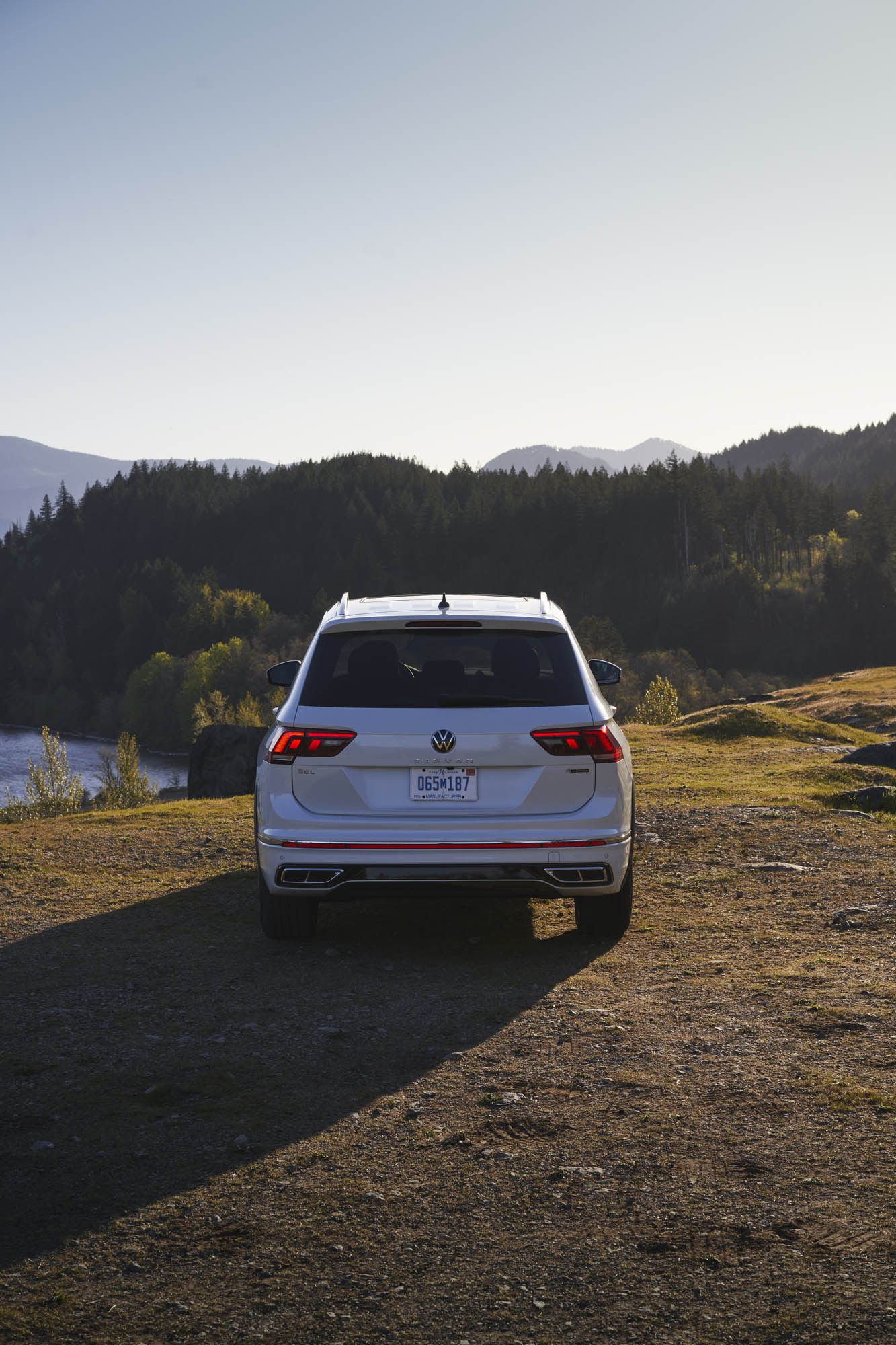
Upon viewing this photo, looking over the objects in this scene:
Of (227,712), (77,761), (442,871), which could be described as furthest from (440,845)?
(77,761)

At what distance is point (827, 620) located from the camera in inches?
4508

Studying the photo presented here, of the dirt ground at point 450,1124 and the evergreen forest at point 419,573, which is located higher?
the evergreen forest at point 419,573

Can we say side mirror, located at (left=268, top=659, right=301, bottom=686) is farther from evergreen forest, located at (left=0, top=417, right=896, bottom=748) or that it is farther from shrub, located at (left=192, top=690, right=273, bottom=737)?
shrub, located at (left=192, top=690, right=273, bottom=737)

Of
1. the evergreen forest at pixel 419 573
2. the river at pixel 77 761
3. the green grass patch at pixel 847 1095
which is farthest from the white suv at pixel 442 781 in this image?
the evergreen forest at pixel 419 573

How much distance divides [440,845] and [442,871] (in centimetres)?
14

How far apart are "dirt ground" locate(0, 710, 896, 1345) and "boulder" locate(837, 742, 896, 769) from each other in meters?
8.67

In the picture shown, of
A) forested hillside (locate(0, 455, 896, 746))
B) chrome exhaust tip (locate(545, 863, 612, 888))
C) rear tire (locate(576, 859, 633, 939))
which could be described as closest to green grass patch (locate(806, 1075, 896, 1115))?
chrome exhaust tip (locate(545, 863, 612, 888))

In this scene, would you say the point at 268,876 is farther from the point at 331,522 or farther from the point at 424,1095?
the point at 331,522

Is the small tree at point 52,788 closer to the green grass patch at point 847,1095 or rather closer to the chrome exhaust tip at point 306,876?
the chrome exhaust tip at point 306,876

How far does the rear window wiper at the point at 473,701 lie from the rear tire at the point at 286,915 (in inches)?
60.3

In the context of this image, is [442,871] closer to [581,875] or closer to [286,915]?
[581,875]

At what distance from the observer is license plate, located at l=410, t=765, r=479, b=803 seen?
607cm

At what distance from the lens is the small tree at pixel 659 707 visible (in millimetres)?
45969

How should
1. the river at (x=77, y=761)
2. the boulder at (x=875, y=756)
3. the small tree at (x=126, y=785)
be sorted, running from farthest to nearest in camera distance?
1. the river at (x=77, y=761)
2. the small tree at (x=126, y=785)
3. the boulder at (x=875, y=756)
